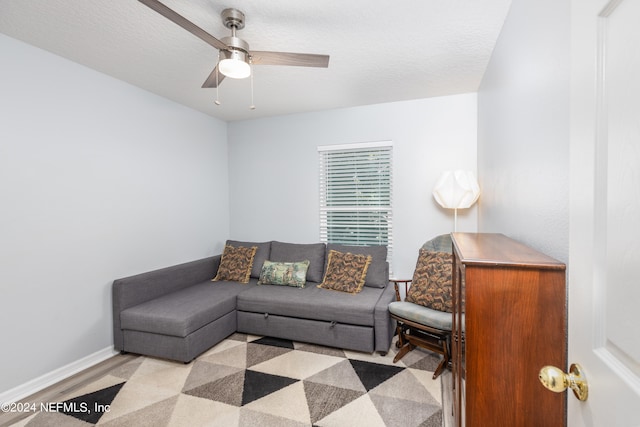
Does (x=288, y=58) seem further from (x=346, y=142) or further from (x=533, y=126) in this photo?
(x=346, y=142)

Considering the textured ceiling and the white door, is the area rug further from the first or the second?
the textured ceiling

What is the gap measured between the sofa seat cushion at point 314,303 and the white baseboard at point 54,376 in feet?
4.10

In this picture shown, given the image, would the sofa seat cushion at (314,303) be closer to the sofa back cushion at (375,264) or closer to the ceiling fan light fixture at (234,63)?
the sofa back cushion at (375,264)

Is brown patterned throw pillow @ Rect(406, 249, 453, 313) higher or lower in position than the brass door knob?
lower

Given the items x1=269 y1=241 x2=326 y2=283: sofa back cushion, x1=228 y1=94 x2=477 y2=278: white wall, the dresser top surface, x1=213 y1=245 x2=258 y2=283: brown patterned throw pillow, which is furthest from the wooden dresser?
x1=213 y1=245 x2=258 y2=283: brown patterned throw pillow

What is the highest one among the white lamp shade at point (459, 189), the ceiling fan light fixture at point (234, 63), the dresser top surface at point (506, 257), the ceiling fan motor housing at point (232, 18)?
the ceiling fan motor housing at point (232, 18)

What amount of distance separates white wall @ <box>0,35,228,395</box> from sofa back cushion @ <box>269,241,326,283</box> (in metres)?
1.19

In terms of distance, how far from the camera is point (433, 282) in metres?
2.66

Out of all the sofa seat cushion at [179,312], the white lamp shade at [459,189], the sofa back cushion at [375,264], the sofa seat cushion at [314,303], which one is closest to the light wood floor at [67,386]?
the sofa seat cushion at [179,312]

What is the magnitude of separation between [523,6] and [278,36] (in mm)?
1487

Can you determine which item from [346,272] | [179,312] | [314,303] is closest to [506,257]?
[314,303]

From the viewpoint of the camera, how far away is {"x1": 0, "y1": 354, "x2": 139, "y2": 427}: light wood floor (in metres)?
1.97

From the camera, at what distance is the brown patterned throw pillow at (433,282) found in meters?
2.53

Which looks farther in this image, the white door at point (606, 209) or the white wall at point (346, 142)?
the white wall at point (346, 142)
